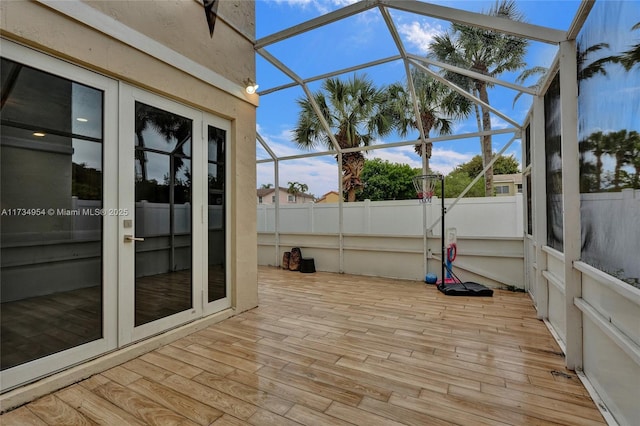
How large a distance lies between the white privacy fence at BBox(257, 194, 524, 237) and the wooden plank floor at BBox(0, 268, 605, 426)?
193cm

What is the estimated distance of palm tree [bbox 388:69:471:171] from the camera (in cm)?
700

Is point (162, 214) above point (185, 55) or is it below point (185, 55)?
below

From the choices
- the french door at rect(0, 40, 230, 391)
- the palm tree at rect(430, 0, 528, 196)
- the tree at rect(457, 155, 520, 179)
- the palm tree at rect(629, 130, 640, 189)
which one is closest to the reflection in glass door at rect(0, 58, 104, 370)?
the french door at rect(0, 40, 230, 391)

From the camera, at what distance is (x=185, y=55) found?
2844 mm

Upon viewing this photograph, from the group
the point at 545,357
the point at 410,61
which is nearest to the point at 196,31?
the point at 410,61

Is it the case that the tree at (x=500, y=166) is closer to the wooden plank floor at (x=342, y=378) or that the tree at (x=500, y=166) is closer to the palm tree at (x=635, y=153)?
the wooden plank floor at (x=342, y=378)

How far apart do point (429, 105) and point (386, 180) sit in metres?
11.6

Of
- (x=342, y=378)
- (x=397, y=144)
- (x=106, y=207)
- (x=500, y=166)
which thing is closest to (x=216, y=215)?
(x=106, y=207)

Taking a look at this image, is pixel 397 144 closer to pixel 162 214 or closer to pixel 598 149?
pixel 598 149

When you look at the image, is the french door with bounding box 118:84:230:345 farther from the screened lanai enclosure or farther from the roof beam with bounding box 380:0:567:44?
the roof beam with bounding box 380:0:567:44

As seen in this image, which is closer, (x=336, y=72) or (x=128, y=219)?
(x=128, y=219)

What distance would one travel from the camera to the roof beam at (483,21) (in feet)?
7.40

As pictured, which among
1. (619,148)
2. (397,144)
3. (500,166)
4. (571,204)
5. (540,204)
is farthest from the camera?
(500,166)

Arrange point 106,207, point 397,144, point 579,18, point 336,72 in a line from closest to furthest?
point 579,18 < point 106,207 < point 336,72 < point 397,144
